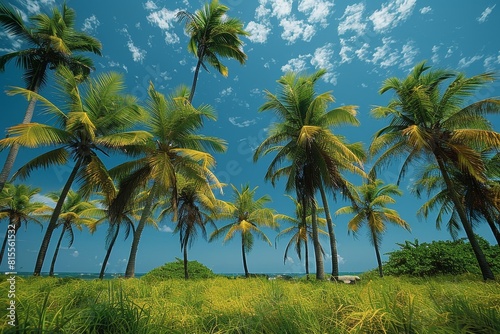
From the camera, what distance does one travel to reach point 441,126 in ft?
38.4

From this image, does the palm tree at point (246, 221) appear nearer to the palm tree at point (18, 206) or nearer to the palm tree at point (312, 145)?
the palm tree at point (312, 145)

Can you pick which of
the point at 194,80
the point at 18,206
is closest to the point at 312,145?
the point at 194,80

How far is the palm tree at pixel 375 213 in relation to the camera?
68.9 ft

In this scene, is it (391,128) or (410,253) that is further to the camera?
(410,253)

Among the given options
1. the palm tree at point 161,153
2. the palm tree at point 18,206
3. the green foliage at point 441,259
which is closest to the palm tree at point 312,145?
the palm tree at point 161,153

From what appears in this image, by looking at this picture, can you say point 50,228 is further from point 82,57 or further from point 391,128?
point 391,128

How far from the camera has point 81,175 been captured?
38.4ft

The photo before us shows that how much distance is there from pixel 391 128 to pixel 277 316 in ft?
42.9

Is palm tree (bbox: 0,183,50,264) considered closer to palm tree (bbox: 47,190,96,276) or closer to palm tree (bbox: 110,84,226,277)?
palm tree (bbox: 47,190,96,276)

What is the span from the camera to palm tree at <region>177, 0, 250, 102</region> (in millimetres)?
16031

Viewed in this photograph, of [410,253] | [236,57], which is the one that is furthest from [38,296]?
[410,253]

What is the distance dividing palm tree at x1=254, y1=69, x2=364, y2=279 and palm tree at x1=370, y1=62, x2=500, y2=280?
Result: 175cm

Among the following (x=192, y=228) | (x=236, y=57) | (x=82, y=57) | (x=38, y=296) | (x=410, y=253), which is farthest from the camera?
(x=192, y=228)

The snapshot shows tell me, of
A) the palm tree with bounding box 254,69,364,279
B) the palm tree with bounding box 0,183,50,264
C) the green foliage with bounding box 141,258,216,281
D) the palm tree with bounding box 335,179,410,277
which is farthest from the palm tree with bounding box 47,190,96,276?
the palm tree with bounding box 335,179,410,277
